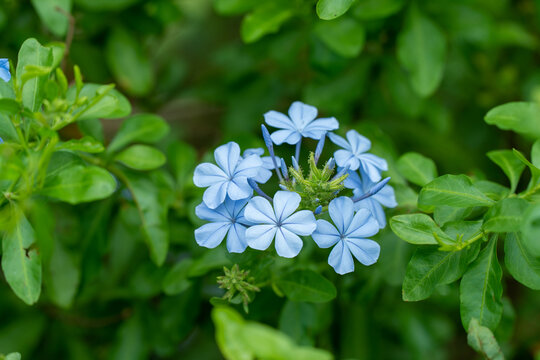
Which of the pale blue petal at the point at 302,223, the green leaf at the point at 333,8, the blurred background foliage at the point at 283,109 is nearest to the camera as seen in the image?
the pale blue petal at the point at 302,223

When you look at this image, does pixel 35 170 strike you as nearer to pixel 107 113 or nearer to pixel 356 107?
pixel 107 113

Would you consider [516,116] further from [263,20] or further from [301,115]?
[263,20]

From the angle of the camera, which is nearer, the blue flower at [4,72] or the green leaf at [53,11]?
the blue flower at [4,72]

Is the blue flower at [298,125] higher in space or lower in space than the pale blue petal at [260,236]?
higher

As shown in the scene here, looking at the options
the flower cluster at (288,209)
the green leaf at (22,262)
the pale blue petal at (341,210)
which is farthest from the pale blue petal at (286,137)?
the green leaf at (22,262)

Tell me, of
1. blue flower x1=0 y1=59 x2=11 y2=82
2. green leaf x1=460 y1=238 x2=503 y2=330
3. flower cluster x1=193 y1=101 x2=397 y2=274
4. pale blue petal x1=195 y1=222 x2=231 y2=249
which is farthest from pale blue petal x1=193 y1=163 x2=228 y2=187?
green leaf x1=460 y1=238 x2=503 y2=330

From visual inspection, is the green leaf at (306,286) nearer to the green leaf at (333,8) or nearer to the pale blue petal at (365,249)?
the pale blue petal at (365,249)

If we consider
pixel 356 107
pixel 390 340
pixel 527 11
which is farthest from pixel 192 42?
pixel 390 340
